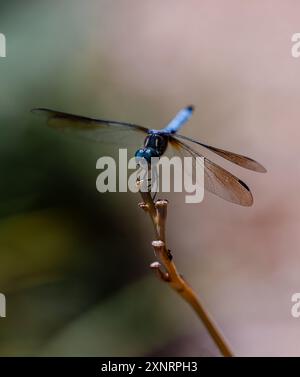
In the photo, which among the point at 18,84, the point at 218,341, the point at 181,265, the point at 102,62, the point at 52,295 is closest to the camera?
the point at 218,341

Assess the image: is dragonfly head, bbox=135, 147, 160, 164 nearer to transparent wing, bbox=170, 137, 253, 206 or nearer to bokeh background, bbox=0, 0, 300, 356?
transparent wing, bbox=170, 137, 253, 206

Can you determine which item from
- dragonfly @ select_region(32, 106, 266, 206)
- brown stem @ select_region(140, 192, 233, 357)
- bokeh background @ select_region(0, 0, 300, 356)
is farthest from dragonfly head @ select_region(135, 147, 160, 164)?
bokeh background @ select_region(0, 0, 300, 356)

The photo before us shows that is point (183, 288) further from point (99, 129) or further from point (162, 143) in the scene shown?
point (99, 129)

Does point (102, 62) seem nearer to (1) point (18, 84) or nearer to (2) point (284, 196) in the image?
(1) point (18, 84)

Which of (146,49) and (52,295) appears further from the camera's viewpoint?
(146,49)

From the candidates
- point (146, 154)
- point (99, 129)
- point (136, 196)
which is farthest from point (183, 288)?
point (136, 196)

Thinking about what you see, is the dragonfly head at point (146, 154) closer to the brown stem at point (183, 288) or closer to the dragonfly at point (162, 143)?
the dragonfly at point (162, 143)

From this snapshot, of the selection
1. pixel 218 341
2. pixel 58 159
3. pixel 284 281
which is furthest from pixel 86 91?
pixel 218 341
